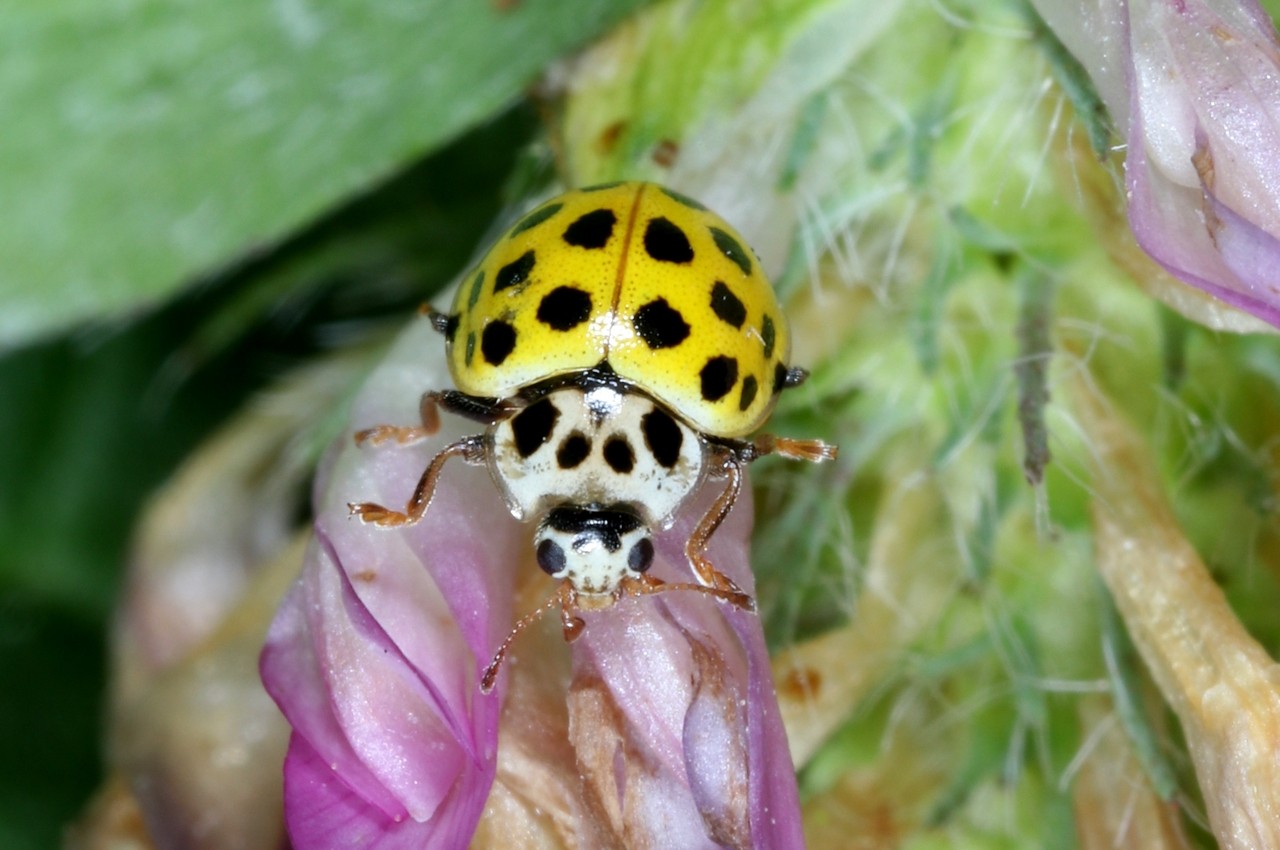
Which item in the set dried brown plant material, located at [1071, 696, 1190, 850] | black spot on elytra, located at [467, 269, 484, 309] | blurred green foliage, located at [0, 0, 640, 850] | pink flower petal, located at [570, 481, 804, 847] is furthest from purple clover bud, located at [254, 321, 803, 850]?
blurred green foliage, located at [0, 0, 640, 850]

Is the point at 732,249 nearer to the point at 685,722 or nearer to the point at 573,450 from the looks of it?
the point at 573,450

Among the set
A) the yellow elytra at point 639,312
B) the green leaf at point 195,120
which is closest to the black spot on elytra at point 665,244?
the yellow elytra at point 639,312

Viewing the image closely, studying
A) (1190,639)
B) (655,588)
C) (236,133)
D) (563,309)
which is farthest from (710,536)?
(236,133)

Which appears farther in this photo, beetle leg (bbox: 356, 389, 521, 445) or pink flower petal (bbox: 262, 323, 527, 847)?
beetle leg (bbox: 356, 389, 521, 445)

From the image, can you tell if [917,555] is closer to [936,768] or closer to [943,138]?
[936,768]

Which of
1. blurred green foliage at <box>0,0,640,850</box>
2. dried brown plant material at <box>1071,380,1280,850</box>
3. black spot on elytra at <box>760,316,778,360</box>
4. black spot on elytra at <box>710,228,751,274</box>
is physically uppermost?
blurred green foliage at <box>0,0,640,850</box>

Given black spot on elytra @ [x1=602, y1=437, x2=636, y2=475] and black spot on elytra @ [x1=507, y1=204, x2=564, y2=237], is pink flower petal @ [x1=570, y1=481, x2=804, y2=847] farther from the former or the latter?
black spot on elytra @ [x1=507, y1=204, x2=564, y2=237]

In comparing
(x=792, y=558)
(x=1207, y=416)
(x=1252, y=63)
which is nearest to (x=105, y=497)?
(x=792, y=558)
